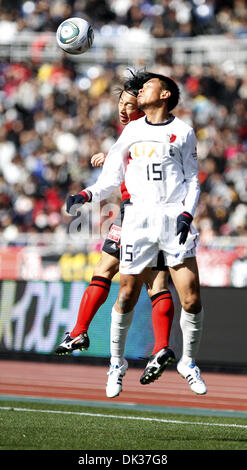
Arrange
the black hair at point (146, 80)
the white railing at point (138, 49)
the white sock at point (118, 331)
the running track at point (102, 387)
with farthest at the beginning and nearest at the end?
the white railing at point (138, 49) → the running track at point (102, 387) → the white sock at point (118, 331) → the black hair at point (146, 80)

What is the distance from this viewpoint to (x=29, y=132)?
20484 mm

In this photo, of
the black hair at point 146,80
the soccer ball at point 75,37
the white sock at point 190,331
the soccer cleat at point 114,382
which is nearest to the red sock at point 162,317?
the white sock at point 190,331

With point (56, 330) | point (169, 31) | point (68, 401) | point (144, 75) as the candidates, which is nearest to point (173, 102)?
point (144, 75)

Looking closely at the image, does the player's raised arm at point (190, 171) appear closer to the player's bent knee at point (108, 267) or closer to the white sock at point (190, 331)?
the white sock at point (190, 331)

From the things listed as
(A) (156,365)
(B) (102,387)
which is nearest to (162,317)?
(A) (156,365)

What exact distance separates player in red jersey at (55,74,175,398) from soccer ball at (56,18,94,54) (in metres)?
→ 0.70

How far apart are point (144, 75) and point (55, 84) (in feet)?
41.8

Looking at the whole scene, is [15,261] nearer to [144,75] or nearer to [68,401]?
[68,401]

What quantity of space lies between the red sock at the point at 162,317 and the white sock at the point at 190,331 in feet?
0.40

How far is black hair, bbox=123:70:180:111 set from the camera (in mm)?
7457

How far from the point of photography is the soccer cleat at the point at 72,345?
7523mm

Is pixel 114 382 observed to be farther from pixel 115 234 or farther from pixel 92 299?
pixel 115 234

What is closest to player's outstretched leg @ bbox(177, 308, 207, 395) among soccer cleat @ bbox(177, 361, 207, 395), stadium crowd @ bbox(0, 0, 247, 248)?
soccer cleat @ bbox(177, 361, 207, 395)

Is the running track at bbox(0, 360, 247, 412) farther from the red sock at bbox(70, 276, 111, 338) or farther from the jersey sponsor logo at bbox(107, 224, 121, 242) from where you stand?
the jersey sponsor logo at bbox(107, 224, 121, 242)
